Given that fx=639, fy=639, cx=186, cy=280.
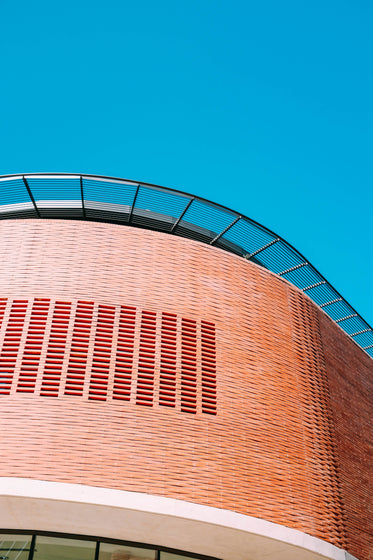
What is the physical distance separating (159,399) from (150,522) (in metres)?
2.50

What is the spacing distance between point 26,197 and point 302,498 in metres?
10.4

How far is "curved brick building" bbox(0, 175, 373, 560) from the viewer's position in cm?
1270

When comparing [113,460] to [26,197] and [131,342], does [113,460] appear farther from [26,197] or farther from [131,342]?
[26,197]

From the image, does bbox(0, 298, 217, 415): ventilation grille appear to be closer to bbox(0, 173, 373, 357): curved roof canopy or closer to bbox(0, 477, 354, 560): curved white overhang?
bbox(0, 477, 354, 560): curved white overhang

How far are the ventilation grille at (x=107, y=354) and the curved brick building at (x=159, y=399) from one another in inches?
1.3

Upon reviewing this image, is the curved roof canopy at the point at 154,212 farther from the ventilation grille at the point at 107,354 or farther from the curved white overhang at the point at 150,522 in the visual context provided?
the curved white overhang at the point at 150,522

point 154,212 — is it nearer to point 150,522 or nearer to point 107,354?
point 107,354

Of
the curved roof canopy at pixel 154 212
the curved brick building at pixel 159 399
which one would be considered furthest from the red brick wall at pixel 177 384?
the curved roof canopy at pixel 154 212

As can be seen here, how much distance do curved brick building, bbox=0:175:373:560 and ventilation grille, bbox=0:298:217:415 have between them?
34 millimetres

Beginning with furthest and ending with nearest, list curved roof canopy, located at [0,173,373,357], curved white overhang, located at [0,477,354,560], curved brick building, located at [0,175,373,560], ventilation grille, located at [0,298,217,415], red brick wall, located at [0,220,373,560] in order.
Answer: curved roof canopy, located at [0,173,373,357], ventilation grille, located at [0,298,217,415], red brick wall, located at [0,220,373,560], curved brick building, located at [0,175,373,560], curved white overhang, located at [0,477,354,560]

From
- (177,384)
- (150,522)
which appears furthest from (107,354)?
(150,522)

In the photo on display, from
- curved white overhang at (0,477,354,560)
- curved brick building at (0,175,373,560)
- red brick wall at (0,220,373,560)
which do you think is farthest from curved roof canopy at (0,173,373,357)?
curved white overhang at (0,477,354,560)

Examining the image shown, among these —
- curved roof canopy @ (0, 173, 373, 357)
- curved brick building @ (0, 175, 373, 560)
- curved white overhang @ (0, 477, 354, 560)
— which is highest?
curved roof canopy @ (0, 173, 373, 357)

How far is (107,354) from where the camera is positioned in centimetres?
1412
